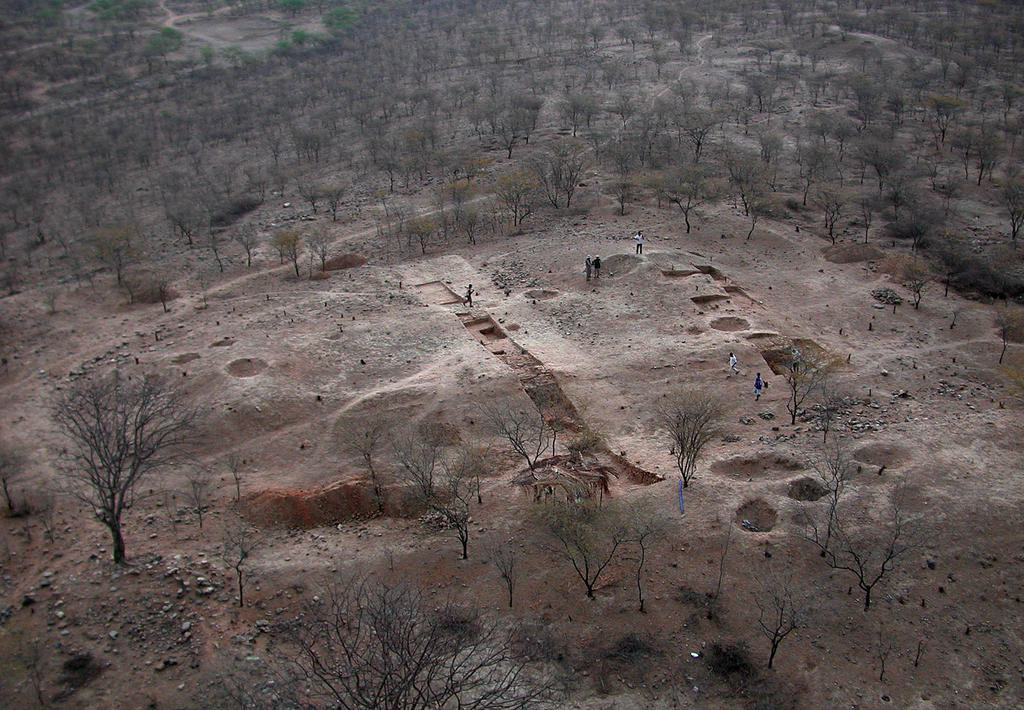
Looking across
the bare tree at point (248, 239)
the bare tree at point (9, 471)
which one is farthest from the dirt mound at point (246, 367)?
the bare tree at point (248, 239)

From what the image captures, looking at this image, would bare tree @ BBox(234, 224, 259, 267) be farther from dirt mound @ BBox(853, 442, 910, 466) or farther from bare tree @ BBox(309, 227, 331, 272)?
dirt mound @ BBox(853, 442, 910, 466)

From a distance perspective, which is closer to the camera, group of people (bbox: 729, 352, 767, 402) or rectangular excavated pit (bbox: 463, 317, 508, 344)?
group of people (bbox: 729, 352, 767, 402)

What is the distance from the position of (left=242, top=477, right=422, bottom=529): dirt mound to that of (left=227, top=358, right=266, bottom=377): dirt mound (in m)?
7.71

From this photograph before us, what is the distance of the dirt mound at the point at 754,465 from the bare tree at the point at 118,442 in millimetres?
17125

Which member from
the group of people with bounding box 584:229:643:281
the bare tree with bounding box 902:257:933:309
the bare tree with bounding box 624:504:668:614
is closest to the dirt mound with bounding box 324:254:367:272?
the group of people with bounding box 584:229:643:281

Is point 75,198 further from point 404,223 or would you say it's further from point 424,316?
point 424,316

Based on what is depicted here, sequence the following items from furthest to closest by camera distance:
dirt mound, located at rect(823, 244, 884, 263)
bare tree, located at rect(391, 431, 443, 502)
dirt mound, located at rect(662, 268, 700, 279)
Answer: dirt mound, located at rect(823, 244, 884, 263) → dirt mound, located at rect(662, 268, 700, 279) → bare tree, located at rect(391, 431, 443, 502)

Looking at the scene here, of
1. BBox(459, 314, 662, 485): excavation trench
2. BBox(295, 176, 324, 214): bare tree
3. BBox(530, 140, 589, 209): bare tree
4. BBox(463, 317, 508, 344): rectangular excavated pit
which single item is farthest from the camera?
BBox(295, 176, 324, 214): bare tree

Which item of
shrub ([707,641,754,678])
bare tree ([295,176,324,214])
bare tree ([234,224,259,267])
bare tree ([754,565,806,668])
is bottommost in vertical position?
shrub ([707,641,754,678])

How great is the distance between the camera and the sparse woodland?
59.2 feet

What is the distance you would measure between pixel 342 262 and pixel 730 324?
20.5 metres

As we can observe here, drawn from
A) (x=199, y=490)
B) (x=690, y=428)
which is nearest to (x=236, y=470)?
(x=199, y=490)

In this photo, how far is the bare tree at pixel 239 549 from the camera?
64.8 ft

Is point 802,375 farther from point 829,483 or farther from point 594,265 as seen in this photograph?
point 594,265
